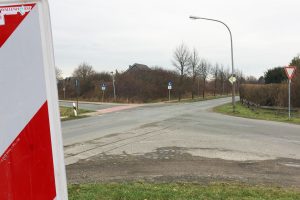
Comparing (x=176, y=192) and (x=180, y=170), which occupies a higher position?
(x=176, y=192)

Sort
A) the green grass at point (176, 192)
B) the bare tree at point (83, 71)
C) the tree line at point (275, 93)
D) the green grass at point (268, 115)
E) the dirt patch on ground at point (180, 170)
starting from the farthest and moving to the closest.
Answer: the bare tree at point (83, 71) < the tree line at point (275, 93) < the green grass at point (268, 115) < the dirt patch on ground at point (180, 170) < the green grass at point (176, 192)

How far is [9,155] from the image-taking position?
176cm

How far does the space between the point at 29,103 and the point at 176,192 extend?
460 centimetres

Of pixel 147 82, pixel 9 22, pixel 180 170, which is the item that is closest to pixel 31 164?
pixel 9 22

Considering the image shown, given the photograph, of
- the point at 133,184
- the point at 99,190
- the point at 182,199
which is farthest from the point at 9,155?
the point at 133,184

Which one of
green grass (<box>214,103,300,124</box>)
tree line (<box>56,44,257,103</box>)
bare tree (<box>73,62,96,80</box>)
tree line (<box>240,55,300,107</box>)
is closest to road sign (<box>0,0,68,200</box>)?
green grass (<box>214,103,300,124</box>)

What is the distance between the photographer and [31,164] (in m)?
1.75

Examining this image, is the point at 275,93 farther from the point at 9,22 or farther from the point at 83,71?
the point at 83,71

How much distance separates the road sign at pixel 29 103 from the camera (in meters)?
1.73

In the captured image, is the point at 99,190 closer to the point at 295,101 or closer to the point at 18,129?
the point at 18,129

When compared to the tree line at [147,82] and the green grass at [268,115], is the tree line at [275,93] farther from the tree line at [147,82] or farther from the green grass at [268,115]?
the tree line at [147,82]

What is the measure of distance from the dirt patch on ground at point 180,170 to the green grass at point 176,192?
76cm

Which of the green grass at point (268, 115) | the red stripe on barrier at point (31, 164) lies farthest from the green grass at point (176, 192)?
A: the green grass at point (268, 115)

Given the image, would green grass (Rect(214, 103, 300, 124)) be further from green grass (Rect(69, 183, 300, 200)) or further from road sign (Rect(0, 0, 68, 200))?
road sign (Rect(0, 0, 68, 200))
